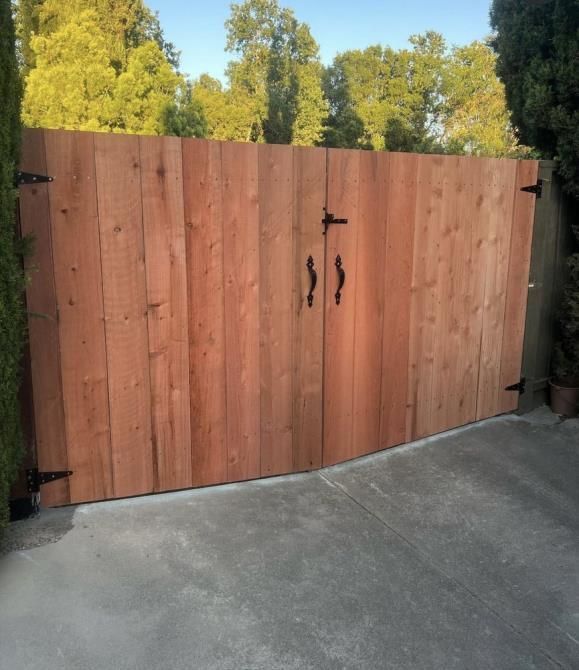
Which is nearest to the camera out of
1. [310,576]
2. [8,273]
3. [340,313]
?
[8,273]

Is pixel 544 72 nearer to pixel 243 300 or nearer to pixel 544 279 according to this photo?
pixel 544 279

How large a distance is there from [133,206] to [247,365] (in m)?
0.91

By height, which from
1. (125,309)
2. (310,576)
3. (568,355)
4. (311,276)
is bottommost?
(310,576)

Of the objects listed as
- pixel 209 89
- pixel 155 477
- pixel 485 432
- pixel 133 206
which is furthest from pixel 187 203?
pixel 209 89

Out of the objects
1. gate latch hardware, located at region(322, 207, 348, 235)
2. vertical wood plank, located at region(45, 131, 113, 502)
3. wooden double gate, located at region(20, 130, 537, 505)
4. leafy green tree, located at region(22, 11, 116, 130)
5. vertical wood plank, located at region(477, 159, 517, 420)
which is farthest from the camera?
leafy green tree, located at region(22, 11, 116, 130)

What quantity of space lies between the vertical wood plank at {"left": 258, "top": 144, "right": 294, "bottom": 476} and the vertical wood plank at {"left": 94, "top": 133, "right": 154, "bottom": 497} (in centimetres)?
57

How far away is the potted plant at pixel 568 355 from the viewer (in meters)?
3.98

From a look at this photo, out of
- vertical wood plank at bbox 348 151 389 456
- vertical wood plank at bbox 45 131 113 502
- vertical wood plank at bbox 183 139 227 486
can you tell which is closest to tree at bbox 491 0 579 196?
vertical wood plank at bbox 348 151 389 456

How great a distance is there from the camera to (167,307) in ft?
8.95

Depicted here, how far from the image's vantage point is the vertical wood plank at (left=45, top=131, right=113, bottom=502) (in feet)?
7.94

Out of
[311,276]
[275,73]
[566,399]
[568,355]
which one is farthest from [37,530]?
[275,73]

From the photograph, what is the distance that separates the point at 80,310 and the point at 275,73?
59.4 feet

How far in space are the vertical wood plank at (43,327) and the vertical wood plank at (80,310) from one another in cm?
2

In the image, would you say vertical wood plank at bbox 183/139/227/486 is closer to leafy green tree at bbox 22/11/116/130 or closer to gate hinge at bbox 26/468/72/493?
gate hinge at bbox 26/468/72/493
